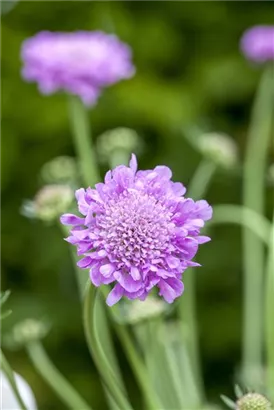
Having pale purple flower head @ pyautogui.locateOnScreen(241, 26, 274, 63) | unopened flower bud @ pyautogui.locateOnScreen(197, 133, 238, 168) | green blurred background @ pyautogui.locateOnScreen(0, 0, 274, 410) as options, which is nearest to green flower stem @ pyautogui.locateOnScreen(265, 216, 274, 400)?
unopened flower bud @ pyautogui.locateOnScreen(197, 133, 238, 168)

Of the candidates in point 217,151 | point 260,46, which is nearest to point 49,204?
point 217,151

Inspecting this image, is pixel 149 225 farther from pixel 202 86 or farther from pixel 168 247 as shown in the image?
pixel 202 86

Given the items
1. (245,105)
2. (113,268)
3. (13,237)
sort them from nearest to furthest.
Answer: (113,268)
(13,237)
(245,105)

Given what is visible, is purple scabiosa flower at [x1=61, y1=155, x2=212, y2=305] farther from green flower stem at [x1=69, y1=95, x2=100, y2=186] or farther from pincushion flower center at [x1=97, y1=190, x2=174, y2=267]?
green flower stem at [x1=69, y1=95, x2=100, y2=186]

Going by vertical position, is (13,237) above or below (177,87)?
below

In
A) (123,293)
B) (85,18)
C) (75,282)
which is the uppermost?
(85,18)

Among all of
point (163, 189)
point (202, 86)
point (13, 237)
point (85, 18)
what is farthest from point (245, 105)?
point (163, 189)
